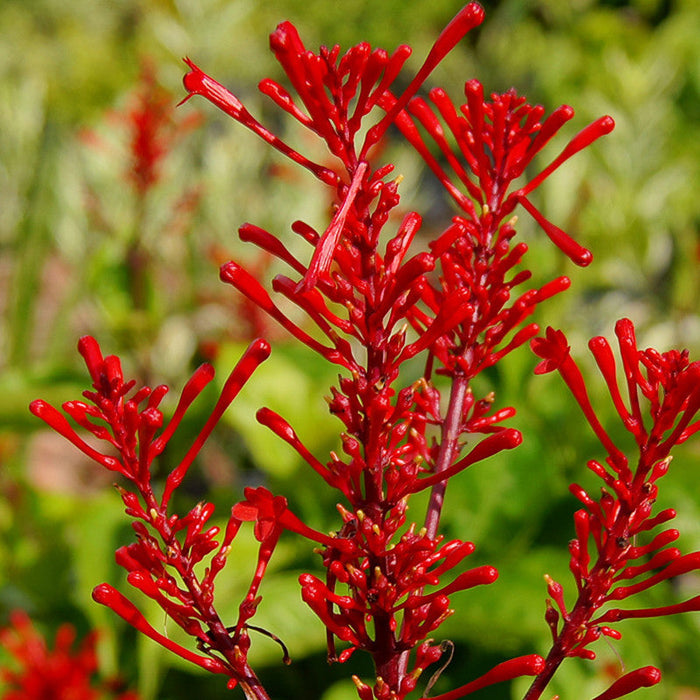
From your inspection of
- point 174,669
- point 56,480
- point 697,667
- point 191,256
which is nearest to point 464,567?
point 697,667

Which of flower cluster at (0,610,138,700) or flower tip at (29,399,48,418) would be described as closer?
flower tip at (29,399,48,418)

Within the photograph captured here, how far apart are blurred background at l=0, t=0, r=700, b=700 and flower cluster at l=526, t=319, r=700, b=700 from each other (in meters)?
0.67

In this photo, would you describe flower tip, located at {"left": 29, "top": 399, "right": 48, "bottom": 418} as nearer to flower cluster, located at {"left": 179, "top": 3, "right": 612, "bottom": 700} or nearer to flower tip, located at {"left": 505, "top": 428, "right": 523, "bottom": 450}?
flower cluster, located at {"left": 179, "top": 3, "right": 612, "bottom": 700}

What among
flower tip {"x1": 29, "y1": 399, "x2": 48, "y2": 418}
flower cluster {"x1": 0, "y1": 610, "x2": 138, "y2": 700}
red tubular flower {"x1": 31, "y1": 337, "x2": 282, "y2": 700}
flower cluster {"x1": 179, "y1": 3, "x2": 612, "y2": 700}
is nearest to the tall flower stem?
flower cluster {"x1": 179, "y1": 3, "x2": 612, "y2": 700}

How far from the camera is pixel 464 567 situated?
1.40 meters

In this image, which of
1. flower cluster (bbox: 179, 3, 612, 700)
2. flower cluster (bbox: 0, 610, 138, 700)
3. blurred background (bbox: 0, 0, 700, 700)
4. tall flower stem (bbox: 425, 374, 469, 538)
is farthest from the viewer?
blurred background (bbox: 0, 0, 700, 700)

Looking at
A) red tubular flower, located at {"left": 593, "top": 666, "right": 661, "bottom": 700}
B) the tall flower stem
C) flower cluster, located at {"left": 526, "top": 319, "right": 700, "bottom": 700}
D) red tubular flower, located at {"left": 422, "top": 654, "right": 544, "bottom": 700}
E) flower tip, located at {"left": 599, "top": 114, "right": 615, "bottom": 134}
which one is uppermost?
flower tip, located at {"left": 599, "top": 114, "right": 615, "bottom": 134}

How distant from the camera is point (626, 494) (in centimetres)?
47

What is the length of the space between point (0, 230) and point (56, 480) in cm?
148

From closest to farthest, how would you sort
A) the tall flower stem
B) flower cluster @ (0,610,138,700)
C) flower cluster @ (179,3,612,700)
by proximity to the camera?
flower cluster @ (179,3,612,700)
the tall flower stem
flower cluster @ (0,610,138,700)

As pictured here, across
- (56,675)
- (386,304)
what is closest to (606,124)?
(386,304)

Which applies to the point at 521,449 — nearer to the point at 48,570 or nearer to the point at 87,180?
the point at 48,570

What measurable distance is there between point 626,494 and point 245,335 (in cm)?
179

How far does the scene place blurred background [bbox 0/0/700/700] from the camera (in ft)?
4.39
